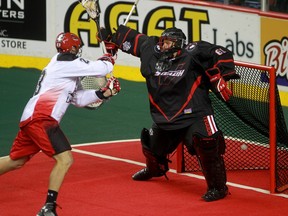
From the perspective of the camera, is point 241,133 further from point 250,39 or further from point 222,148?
point 250,39

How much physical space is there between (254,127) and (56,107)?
2.46 metres

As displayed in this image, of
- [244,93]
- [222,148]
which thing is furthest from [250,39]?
[222,148]

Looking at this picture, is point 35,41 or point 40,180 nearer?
point 40,180

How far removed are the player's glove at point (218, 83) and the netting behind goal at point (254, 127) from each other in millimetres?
545

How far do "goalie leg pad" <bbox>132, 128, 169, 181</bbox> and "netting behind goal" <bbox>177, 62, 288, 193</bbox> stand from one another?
47cm

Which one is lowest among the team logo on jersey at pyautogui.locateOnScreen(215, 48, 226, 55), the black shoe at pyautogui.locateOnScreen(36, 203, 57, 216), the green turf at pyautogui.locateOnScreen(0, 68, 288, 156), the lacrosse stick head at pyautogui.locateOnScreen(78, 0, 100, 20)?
the green turf at pyautogui.locateOnScreen(0, 68, 288, 156)

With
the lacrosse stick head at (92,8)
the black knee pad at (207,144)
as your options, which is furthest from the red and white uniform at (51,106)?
the lacrosse stick head at (92,8)

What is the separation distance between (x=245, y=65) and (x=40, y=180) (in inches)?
90.3

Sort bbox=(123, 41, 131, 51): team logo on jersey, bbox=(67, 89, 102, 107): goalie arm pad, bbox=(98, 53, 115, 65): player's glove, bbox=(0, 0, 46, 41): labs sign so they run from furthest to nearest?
1. bbox=(0, 0, 46, 41): labs sign
2. bbox=(123, 41, 131, 51): team logo on jersey
3. bbox=(98, 53, 115, 65): player's glove
4. bbox=(67, 89, 102, 107): goalie arm pad

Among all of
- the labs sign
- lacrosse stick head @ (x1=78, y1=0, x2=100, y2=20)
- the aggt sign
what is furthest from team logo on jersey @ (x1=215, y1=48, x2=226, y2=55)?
the labs sign

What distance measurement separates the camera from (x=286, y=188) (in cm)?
940

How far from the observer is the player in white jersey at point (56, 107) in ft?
27.5

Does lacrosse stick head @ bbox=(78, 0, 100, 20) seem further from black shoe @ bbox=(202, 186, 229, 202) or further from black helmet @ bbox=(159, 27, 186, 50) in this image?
black shoe @ bbox=(202, 186, 229, 202)

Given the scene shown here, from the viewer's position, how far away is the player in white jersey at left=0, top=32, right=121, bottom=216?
8383mm
